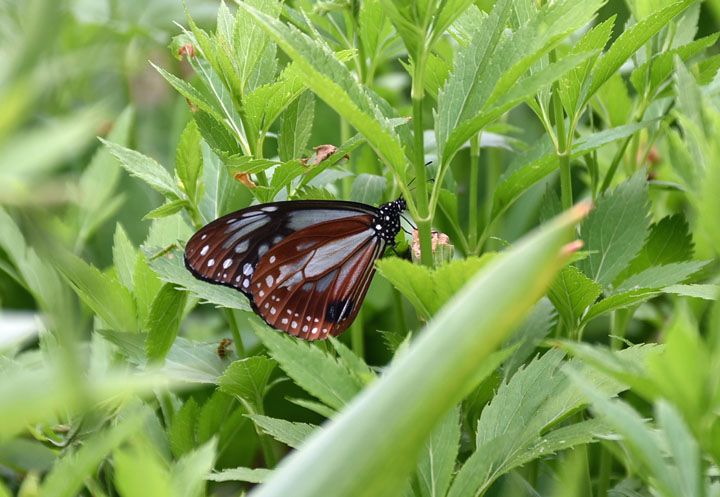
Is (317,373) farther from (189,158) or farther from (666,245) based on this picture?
(666,245)

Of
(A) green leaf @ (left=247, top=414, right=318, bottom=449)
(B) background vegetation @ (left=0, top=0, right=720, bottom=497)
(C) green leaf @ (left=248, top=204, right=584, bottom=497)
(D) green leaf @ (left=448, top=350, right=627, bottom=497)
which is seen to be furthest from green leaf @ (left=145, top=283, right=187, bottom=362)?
(C) green leaf @ (left=248, top=204, right=584, bottom=497)

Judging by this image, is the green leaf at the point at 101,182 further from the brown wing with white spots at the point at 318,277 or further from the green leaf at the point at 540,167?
the green leaf at the point at 540,167

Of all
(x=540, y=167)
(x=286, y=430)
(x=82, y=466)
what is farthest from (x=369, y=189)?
(x=82, y=466)

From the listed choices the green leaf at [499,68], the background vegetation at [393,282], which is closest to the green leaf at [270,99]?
the background vegetation at [393,282]

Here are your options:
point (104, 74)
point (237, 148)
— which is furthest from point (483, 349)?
point (104, 74)

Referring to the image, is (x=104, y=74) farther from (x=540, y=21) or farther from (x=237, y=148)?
(x=540, y=21)

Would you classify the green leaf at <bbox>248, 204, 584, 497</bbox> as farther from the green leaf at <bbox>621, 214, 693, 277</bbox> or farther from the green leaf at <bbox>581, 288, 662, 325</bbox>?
the green leaf at <bbox>621, 214, 693, 277</bbox>
